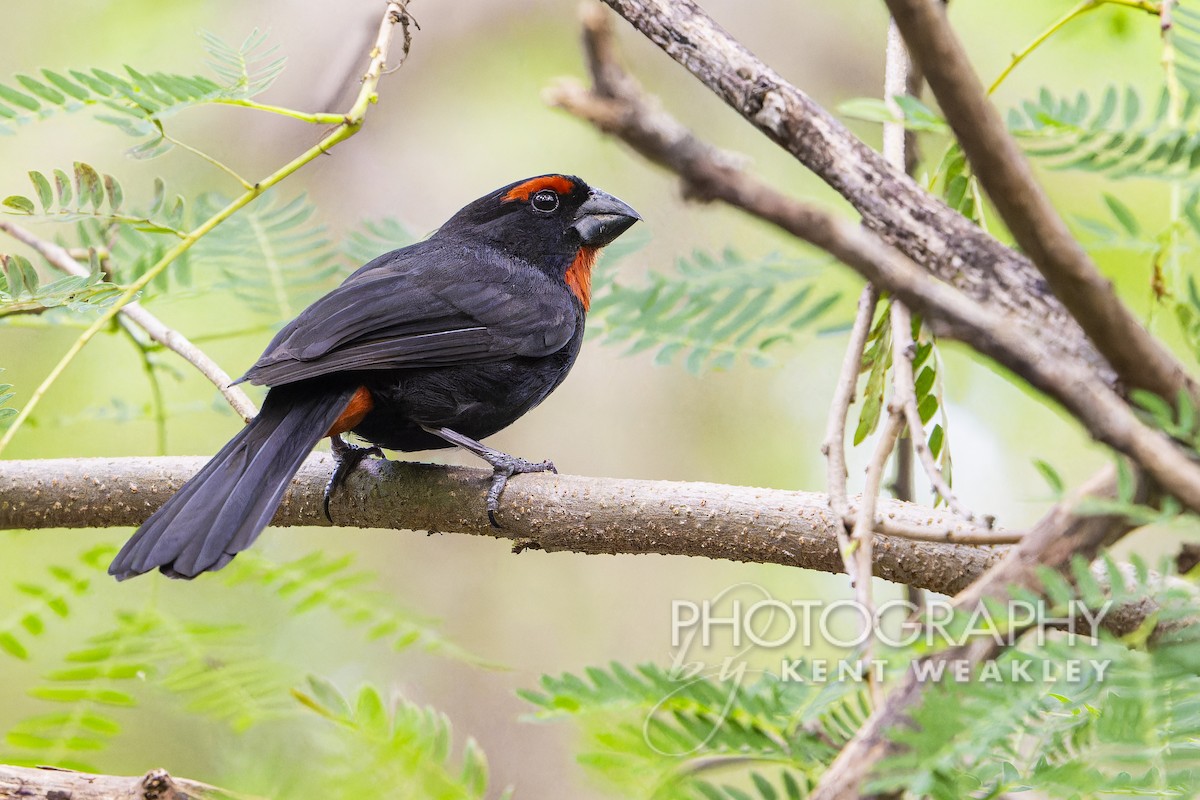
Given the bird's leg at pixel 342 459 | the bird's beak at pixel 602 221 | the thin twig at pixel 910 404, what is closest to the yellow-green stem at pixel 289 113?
the bird's leg at pixel 342 459

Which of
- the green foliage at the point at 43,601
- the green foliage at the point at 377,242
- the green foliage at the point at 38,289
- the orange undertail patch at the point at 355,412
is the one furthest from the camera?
the green foliage at the point at 377,242

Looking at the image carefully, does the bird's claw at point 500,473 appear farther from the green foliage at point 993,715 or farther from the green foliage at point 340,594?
the green foliage at point 993,715

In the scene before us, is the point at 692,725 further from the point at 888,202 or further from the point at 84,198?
the point at 84,198

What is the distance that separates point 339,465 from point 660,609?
351 centimetres

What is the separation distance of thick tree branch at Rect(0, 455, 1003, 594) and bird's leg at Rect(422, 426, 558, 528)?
42 mm

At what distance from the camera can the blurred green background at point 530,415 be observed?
514cm

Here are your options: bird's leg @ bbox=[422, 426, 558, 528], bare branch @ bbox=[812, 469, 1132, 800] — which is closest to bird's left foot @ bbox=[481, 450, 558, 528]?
bird's leg @ bbox=[422, 426, 558, 528]

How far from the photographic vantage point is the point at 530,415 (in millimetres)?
6477

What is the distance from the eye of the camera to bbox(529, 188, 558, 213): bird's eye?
395 centimetres

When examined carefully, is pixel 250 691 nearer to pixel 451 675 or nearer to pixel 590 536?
pixel 590 536

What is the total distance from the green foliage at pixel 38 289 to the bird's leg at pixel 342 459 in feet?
2.91

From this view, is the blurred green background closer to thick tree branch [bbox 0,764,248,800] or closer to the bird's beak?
the bird's beak

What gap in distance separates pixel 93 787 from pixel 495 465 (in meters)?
1.28

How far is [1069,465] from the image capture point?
215 inches
